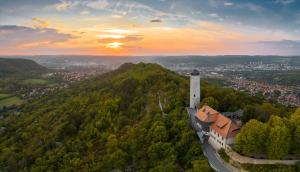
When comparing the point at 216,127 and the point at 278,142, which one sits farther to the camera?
the point at 216,127

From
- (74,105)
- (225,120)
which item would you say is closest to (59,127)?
(74,105)

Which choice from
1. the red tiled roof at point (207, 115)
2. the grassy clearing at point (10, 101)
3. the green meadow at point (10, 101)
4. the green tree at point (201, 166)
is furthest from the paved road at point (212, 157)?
the green meadow at point (10, 101)

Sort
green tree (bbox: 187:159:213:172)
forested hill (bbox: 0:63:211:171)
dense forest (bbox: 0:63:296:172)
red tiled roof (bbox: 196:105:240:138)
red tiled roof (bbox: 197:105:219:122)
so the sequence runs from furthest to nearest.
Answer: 1. dense forest (bbox: 0:63:296:172)
2. forested hill (bbox: 0:63:211:171)
3. red tiled roof (bbox: 197:105:219:122)
4. red tiled roof (bbox: 196:105:240:138)
5. green tree (bbox: 187:159:213:172)

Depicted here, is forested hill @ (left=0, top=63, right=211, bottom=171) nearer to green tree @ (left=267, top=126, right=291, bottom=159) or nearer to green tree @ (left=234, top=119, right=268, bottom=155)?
green tree @ (left=234, top=119, right=268, bottom=155)

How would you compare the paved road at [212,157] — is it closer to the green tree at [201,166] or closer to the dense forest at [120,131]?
the dense forest at [120,131]

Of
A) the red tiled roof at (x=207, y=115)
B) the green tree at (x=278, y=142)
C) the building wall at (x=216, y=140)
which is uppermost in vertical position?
the red tiled roof at (x=207, y=115)

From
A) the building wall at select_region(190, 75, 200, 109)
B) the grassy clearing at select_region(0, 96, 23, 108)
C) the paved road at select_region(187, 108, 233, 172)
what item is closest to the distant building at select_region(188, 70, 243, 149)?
the paved road at select_region(187, 108, 233, 172)

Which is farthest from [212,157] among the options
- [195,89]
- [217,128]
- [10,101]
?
[10,101]

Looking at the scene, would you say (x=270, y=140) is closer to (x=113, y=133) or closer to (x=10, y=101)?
(x=113, y=133)
